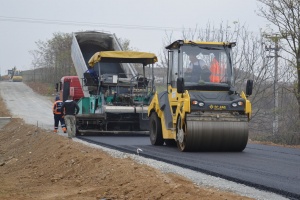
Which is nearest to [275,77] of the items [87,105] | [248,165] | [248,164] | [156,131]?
[87,105]

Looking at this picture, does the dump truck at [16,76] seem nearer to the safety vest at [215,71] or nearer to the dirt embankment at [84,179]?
the dirt embankment at [84,179]

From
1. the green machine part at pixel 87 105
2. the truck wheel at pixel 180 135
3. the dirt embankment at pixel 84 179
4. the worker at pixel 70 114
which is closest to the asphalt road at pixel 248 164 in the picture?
the truck wheel at pixel 180 135

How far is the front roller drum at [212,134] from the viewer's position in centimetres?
1193

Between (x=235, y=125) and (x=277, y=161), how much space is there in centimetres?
165

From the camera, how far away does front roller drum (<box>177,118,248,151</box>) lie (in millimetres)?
11930

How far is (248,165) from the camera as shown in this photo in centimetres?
987

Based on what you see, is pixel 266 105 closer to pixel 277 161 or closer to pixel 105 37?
pixel 105 37

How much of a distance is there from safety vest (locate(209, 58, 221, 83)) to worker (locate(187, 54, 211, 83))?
10 cm

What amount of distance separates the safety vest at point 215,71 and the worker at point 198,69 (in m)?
0.10

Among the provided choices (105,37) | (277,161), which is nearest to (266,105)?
(105,37)

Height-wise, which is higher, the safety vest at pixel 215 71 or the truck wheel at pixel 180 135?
the safety vest at pixel 215 71

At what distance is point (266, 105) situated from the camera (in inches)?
1228

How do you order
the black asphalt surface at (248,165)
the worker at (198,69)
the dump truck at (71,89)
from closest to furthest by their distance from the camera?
the black asphalt surface at (248,165) → the worker at (198,69) → the dump truck at (71,89)

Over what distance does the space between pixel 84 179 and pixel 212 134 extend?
10.8 ft
